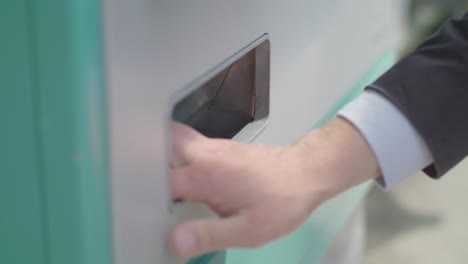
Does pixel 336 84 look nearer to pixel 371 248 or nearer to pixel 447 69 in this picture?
pixel 447 69

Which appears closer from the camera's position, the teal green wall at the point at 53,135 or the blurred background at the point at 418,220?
the teal green wall at the point at 53,135

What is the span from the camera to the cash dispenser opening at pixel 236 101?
0.43m

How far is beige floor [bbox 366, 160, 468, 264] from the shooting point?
3.30 ft

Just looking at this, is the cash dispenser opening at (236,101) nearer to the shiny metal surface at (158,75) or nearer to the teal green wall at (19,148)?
the shiny metal surface at (158,75)

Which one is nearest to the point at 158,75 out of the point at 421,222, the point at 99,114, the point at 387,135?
the point at 99,114

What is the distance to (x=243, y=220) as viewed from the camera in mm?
335

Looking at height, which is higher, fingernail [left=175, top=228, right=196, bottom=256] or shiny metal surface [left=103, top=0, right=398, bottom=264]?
shiny metal surface [left=103, top=0, right=398, bottom=264]

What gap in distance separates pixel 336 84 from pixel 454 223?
1.96 feet

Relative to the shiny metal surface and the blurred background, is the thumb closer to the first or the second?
the shiny metal surface

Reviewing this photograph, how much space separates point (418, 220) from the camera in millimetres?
1090

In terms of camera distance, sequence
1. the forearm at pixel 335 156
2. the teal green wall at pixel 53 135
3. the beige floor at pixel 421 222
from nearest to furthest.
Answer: the teal green wall at pixel 53 135 → the forearm at pixel 335 156 → the beige floor at pixel 421 222

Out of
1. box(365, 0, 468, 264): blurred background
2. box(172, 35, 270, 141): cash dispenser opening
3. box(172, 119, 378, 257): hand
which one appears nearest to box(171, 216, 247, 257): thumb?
box(172, 119, 378, 257): hand

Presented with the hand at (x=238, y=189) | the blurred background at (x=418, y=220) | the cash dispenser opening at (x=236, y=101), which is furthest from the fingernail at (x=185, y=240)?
the blurred background at (x=418, y=220)

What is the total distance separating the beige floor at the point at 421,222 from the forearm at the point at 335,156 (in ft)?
A: 2.09
